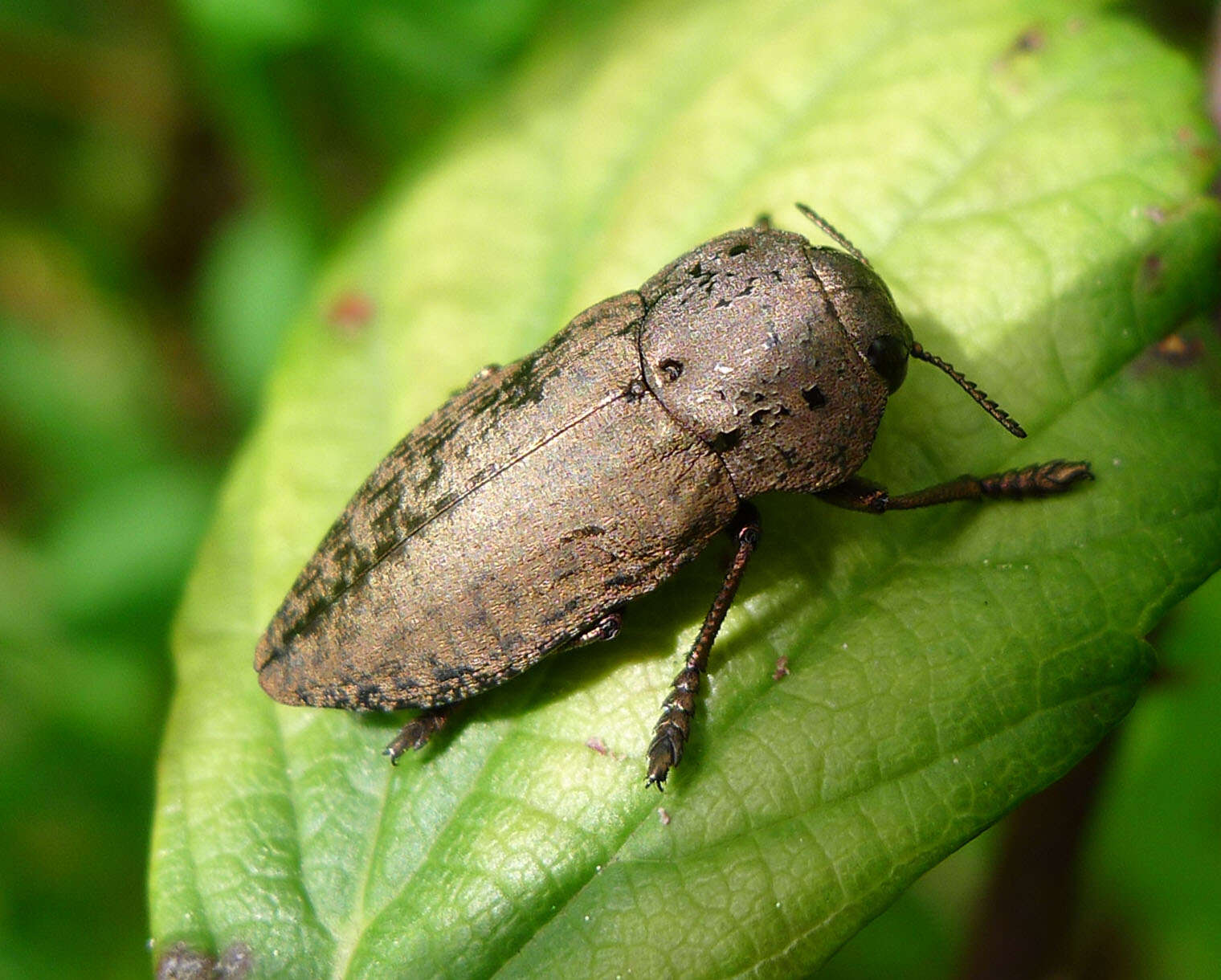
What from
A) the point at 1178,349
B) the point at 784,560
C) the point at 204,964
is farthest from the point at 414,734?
the point at 1178,349

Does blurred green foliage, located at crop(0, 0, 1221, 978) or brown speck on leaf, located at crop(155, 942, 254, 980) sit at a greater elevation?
blurred green foliage, located at crop(0, 0, 1221, 978)

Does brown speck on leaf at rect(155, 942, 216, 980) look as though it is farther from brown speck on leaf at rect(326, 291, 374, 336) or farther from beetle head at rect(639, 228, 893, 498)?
brown speck on leaf at rect(326, 291, 374, 336)

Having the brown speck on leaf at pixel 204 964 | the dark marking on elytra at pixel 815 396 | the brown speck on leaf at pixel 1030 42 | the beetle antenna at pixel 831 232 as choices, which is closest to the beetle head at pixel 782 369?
the dark marking on elytra at pixel 815 396

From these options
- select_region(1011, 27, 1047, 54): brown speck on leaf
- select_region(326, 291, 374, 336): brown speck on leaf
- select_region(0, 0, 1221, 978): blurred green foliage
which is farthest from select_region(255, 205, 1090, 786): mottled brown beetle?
select_region(0, 0, 1221, 978): blurred green foliage

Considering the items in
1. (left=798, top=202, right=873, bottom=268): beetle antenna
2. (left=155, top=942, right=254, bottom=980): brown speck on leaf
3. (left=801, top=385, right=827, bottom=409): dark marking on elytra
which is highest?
(left=798, top=202, right=873, bottom=268): beetle antenna

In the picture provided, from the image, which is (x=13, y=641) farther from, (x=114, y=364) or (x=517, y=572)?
(x=517, y=572)

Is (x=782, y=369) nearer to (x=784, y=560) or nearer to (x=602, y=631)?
(x=784, y=560)
